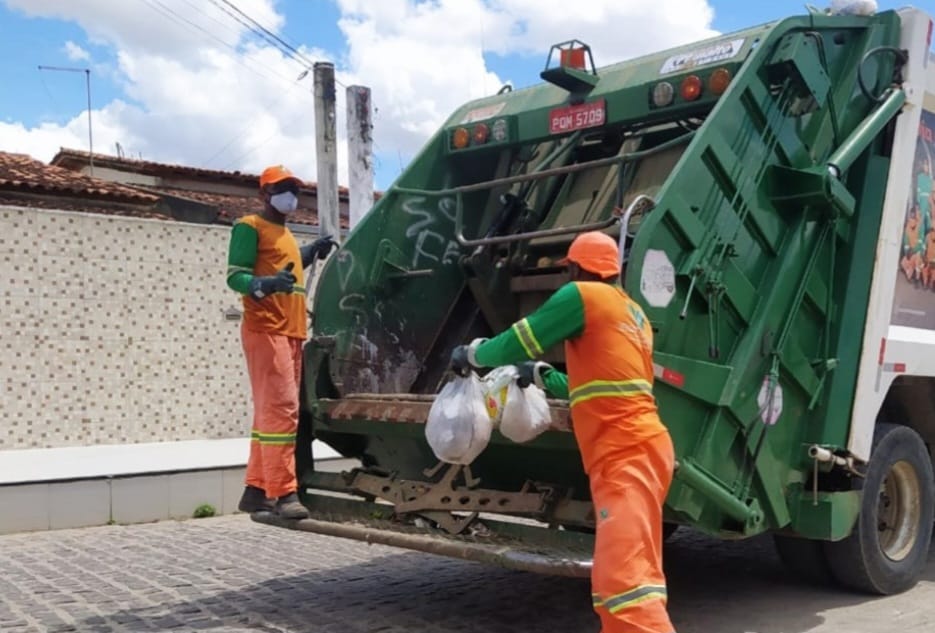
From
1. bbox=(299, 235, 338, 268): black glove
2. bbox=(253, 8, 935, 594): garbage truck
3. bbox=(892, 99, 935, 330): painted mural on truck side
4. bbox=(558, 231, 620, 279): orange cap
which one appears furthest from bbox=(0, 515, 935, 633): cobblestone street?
bbox=(558, 231, 620, 279): orange cap

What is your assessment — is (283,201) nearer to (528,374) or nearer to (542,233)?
(542,233)

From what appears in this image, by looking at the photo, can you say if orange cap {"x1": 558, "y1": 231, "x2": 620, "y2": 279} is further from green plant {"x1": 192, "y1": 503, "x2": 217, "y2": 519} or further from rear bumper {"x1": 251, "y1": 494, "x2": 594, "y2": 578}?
green plant {"x1": 192, "y1": 503, "x2": 217, "y2": 519}

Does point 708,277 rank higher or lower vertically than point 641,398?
higher

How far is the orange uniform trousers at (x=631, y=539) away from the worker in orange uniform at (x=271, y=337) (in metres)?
1.63

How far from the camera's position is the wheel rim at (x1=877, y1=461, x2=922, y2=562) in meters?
5.02

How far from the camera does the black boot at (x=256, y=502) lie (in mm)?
4520

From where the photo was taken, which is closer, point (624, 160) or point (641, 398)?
point (641, 398)

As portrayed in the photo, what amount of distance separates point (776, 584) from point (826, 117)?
7.41ft

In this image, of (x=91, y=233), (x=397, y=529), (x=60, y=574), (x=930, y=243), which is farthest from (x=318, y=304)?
(x=91, y=233)

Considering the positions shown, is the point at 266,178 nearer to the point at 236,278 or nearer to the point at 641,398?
the point at 236,278

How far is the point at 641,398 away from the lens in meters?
3.37

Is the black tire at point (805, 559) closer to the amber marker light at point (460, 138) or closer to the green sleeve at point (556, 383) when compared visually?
the green sleeve at point (556, 383)

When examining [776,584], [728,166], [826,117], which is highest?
[826,117]

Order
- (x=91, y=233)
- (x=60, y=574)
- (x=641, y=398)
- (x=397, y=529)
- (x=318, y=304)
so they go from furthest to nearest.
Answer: (x=91, y=233)
(x=60, y=574)
(x=318, y=304)
(x=397, y=529)
(x=641, y=398)
